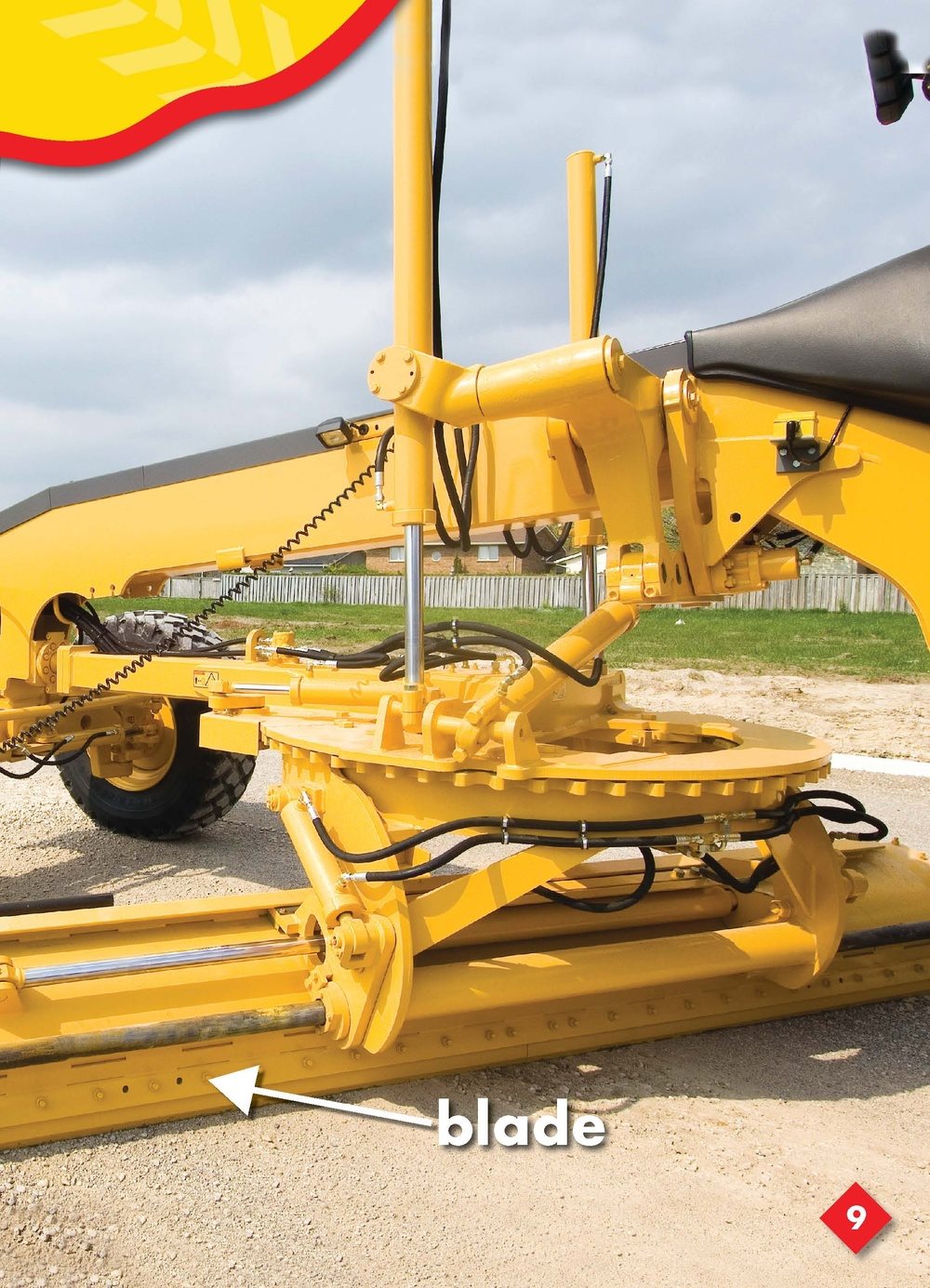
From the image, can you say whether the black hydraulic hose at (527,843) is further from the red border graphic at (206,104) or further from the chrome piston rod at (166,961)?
the red border graphic at (206,104)

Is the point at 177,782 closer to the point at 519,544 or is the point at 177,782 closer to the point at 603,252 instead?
the point at 519,544

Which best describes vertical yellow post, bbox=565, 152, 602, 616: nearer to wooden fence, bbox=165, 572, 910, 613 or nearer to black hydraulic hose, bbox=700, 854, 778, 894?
black hydraulic hose, bbox=700, 854, 778, 894

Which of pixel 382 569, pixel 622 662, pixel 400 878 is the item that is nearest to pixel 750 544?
pixel 400 878

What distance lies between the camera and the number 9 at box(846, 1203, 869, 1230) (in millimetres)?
2613

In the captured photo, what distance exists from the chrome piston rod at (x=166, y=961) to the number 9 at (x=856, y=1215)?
1.61 meters

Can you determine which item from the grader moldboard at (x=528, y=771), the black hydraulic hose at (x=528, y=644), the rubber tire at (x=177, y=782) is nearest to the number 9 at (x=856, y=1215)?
the grader moldboard at (x=528, y=771)

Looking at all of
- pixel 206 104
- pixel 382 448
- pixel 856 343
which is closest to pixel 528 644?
pixel 382 448

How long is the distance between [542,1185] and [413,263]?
2.49 meters

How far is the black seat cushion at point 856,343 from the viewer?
2807 millimetres

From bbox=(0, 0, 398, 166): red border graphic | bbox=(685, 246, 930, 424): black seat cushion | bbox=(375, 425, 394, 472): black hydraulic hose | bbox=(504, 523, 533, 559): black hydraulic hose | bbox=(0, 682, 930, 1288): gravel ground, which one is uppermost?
bbox=(0, 0, 398, 166): red border graphic

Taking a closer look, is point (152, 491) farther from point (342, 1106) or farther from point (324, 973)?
point (342, 1106)

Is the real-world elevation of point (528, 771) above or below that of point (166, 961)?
above

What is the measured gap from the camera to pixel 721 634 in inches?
832

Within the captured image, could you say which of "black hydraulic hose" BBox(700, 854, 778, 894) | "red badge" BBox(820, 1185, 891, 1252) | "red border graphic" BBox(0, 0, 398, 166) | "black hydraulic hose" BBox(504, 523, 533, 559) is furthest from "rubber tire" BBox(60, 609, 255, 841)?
"red badge" BBox(820, 1185, 891, 1252)
